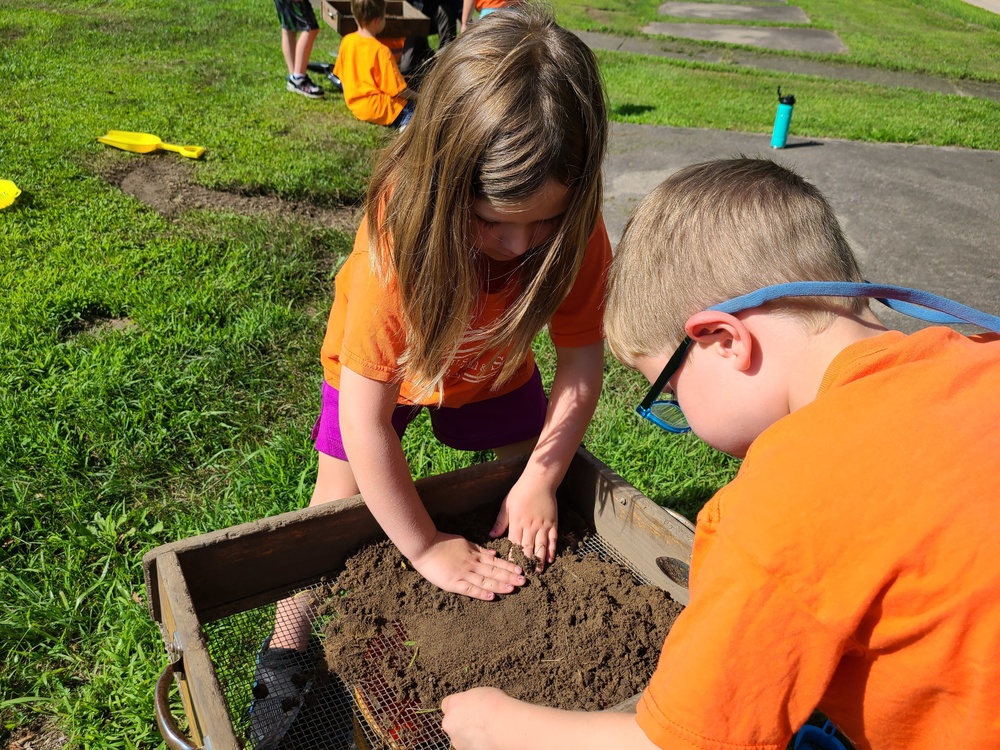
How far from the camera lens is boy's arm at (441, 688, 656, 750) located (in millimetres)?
1173

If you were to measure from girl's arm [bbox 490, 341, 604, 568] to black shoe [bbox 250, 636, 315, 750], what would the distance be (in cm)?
55

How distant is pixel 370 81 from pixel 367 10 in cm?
52

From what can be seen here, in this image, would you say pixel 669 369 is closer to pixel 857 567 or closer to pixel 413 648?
pixel 857 567

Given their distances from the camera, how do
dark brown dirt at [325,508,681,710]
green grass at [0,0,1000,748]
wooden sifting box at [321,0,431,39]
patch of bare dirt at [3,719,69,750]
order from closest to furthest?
1. dark brown dirt at [325,508,681,710]
2. patch of bare dirt at [3,719,69,750]
3. green grass at [0,0,1000,748]
4. wooden sifting box at [321,0,431,39]

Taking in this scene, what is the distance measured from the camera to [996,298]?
164 inches

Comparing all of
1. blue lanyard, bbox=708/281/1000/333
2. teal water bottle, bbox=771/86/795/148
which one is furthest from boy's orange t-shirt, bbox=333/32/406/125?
blue lanyard, bbox=708/281/1000/333

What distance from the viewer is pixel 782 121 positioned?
612 cm

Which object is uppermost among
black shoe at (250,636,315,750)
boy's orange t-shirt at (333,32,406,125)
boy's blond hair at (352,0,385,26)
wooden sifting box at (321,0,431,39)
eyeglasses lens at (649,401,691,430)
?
boy's blond hair at (352,0,385,26)

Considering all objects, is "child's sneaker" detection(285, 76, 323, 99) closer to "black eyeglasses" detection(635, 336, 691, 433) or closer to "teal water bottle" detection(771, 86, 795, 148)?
"teal water bottle" detection(771, 86, 795, 148)

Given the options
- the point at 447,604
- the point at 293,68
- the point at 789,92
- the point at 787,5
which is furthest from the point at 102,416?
the point at 787,5

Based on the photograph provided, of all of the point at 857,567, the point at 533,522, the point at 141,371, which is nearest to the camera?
the point at 857,567

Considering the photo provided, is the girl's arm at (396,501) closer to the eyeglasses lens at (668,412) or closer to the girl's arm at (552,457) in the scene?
the girl's arm at (552,457)

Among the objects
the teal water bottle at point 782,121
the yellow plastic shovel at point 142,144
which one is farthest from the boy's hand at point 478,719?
the teal water bottle at point 782,121

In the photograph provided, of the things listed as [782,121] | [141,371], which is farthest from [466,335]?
[782,121]
